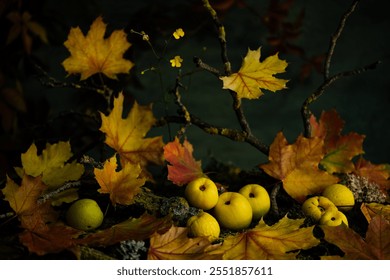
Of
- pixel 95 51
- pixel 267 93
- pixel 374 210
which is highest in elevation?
pixel 95 51

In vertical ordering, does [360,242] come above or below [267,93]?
above

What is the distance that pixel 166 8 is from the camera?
1.24 meters

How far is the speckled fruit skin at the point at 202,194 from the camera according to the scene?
71 cm

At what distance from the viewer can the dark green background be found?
129cm

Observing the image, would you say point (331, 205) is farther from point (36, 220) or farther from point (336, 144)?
point (36, 220)

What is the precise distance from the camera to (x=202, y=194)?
713 millimetres

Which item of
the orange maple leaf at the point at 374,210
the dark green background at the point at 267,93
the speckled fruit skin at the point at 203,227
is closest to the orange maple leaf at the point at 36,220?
the speckled fruit skin at the point at 203,227

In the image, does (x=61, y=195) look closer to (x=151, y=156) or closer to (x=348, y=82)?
(x=151, y=156)

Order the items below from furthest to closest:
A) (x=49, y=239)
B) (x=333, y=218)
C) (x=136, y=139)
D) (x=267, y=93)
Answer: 1. (x=267, y=93)
2. (x=136, y=139)
3. (x=333, y=218)
4. (x=49, y=239)

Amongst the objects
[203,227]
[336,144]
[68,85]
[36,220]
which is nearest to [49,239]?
[36,220]

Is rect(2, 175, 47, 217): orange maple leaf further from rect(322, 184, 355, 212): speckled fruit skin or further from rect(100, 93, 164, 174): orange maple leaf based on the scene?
rect(322, 184, 355, 212): speckled fruit skin

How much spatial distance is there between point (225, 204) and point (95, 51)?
13.4 inches

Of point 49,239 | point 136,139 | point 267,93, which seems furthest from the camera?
point 267,93

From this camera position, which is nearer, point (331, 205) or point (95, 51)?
point (331, 205)
